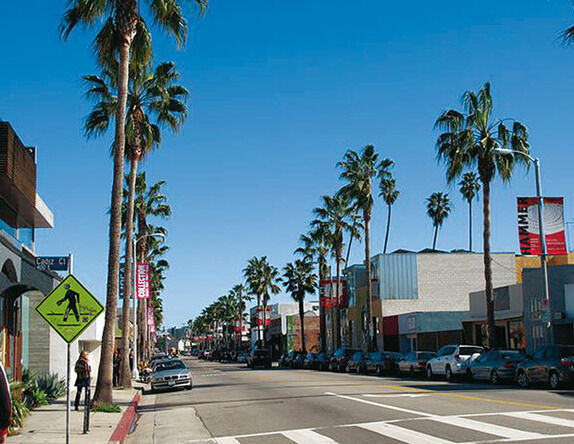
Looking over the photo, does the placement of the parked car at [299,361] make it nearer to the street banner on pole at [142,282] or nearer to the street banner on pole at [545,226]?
the street banner on pole at [142,282]

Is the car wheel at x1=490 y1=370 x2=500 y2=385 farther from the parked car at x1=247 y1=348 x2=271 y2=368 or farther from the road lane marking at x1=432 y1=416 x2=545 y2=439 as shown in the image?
the parked car at x1=247 y1=348 x2=271 y2=368

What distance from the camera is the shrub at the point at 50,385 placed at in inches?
943

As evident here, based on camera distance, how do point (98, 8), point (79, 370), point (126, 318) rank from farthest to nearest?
point (126, 318) < point (98, 8) < point (79, 370)

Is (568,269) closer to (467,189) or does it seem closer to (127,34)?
(127,34)

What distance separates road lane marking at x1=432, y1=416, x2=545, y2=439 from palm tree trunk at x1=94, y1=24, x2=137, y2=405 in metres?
10.4

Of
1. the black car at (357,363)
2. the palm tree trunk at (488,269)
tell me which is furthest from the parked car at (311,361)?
the palm tree trunk at (488,269)

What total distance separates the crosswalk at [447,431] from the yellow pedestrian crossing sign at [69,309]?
309 centimetres

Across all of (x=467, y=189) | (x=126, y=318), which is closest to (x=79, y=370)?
(x=126, y=318)

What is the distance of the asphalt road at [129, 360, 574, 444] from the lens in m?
12.9

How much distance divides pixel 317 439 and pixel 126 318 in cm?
2119

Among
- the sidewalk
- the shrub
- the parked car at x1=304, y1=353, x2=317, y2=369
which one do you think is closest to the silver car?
the shrub

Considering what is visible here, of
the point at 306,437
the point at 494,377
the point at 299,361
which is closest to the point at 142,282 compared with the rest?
the point at 494,377

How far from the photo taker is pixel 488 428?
13.3 metres

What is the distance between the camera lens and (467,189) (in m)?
84.5
